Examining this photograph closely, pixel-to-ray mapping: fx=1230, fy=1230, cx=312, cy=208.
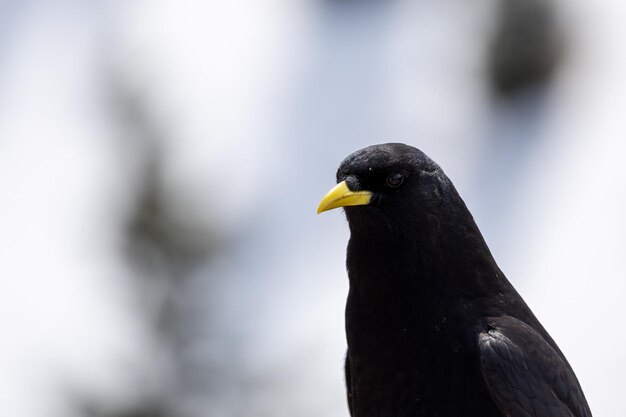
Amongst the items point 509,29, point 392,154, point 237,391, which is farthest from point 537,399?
point 509,29

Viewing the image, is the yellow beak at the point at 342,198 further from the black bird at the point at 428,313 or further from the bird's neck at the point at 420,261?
the bird's neck at the point at 420,261

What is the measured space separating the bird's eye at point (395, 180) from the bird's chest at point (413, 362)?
1.94 ft

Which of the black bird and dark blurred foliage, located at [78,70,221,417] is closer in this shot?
the black bird

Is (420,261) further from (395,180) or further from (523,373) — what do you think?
(523,373)

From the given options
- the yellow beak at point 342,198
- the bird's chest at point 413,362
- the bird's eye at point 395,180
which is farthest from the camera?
the bird's eye at point 395,180

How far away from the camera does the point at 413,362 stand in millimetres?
6078

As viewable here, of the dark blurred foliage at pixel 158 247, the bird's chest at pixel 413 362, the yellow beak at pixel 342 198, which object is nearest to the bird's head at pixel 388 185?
the yellow beak at pixel 342 198

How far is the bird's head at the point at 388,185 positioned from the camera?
6316mm

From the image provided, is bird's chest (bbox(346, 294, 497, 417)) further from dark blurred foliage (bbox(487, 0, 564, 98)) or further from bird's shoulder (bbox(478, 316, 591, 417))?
dark blurred foliage (bbox(487, 0, 564, 98))

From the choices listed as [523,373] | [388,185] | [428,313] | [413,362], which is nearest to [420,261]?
[428,313]

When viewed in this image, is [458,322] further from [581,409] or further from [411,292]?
[581,409]

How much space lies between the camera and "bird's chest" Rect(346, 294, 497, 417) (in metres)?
6.00

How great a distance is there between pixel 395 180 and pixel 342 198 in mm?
323

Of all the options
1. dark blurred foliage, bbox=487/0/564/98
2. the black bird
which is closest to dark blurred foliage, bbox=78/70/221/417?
dark blurred foliage, bbox=487/0/564/98
